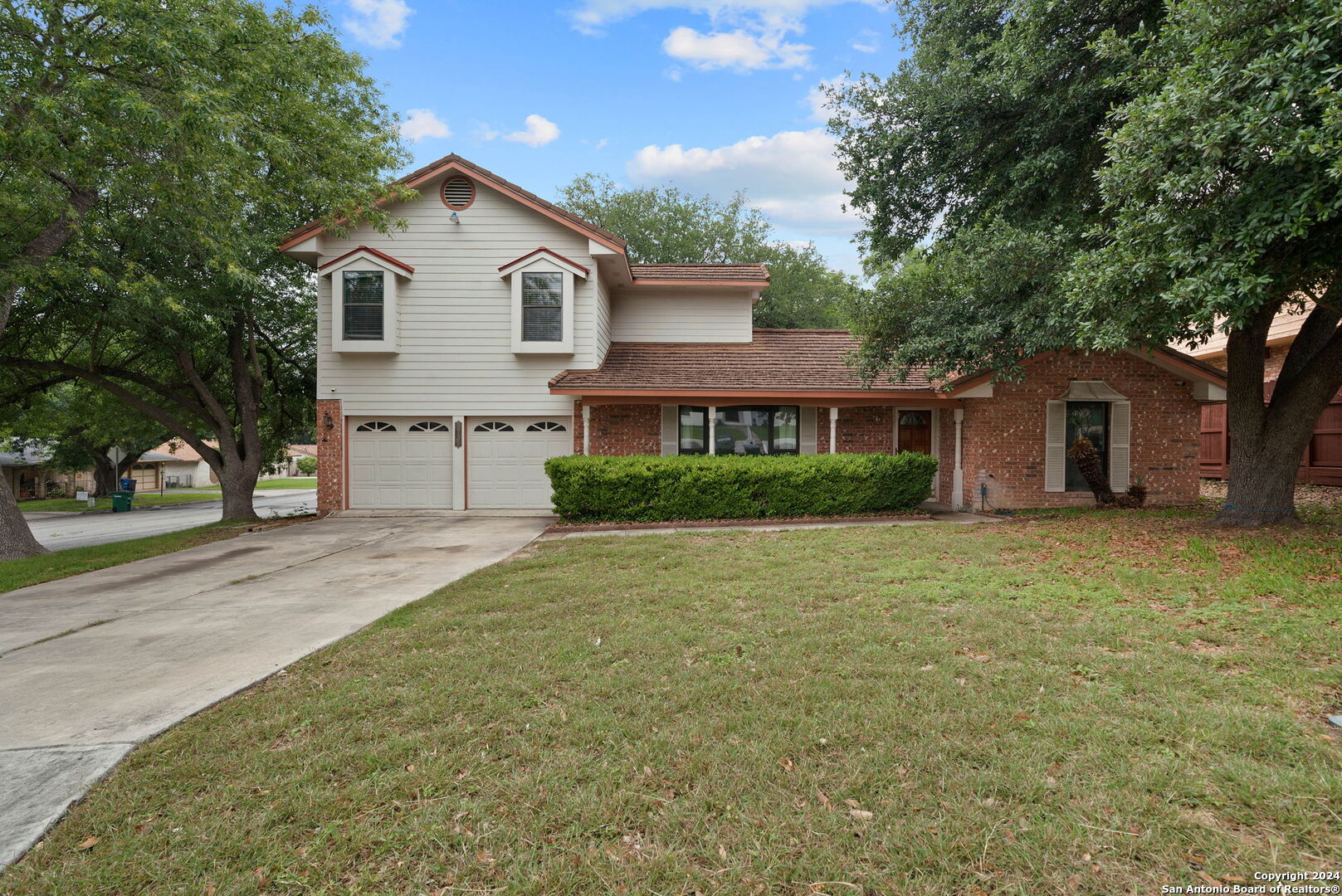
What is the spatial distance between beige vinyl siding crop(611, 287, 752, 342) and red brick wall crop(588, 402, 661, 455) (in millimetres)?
2908

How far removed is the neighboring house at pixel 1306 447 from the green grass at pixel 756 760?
413 inches

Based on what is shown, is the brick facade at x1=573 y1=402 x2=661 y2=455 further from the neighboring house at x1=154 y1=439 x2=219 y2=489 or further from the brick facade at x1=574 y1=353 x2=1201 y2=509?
the neighboring house at x1=154 y1=439 x2=219 y2=489

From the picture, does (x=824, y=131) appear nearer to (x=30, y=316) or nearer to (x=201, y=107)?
(x=201, y=107)

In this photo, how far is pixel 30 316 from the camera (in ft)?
38.4

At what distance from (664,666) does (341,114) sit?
48.4 ft

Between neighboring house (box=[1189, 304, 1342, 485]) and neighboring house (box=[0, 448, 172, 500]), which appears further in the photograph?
neighboring house (box=[0, 448, 172, 500])

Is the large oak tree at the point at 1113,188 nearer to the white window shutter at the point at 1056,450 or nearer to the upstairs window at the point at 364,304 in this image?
the white window shutter at the point at 1056,450

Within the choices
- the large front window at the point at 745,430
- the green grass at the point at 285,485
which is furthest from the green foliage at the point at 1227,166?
the green grass at the point at 285,485

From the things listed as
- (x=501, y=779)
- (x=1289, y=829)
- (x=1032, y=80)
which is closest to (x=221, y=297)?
(x=501, y=779)

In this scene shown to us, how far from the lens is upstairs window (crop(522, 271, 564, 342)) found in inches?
528

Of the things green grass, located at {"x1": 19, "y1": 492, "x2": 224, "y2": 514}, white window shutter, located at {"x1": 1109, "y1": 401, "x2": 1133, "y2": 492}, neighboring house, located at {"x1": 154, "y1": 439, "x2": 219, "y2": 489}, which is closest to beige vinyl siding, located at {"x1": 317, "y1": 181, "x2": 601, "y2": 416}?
white window shutter, located at {"x1": 1109, "y1": 401, "x2": 1133, "y2": 492}

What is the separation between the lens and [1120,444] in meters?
12.7

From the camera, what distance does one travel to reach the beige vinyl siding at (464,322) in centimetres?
1354

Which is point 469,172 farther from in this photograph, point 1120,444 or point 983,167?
point 1120,444
